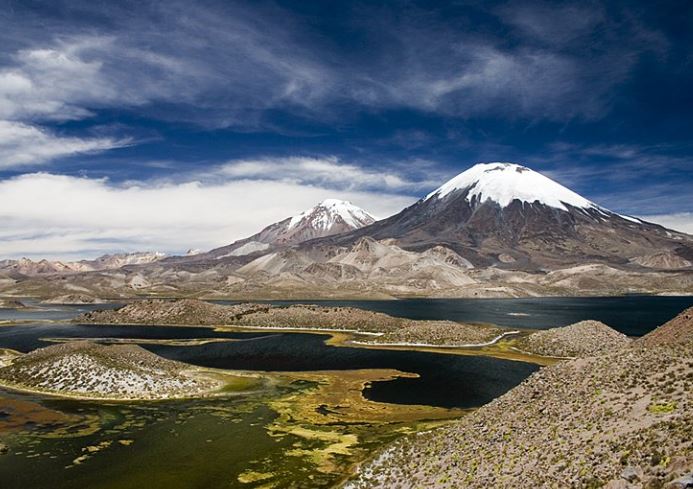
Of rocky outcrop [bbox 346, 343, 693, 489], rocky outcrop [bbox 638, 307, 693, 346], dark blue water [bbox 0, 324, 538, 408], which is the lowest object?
dark blue water [bbox 0, 324, 538, 408]

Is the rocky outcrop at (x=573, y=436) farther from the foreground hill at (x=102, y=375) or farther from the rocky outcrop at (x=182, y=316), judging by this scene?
the rocky outcrop at (x=182, y=316)

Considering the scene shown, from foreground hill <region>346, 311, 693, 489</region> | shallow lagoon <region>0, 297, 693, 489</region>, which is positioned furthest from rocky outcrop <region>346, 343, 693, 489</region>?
shallow lagoon <region>0, 297, 693, 489</region>

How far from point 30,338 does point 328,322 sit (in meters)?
89.6

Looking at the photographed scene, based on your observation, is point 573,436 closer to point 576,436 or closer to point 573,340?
point 576,436

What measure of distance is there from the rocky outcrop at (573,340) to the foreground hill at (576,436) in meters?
64.0

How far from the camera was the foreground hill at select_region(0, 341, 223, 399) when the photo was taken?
6328 cm

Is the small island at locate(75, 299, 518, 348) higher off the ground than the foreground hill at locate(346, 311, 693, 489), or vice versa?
the foreground hill at locate(346, 311, 693, 489)

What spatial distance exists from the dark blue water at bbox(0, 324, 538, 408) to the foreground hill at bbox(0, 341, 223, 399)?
1996 cm

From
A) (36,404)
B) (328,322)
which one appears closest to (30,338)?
(328,322)

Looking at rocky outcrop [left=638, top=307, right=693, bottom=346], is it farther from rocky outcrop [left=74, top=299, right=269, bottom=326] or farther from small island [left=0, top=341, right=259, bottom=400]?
rocky outcrop [left=74, top=299, right=269, bottom=326]

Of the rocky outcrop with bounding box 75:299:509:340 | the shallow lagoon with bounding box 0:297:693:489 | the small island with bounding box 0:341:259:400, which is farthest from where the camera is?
the rocky outcrop with bounding box 75:299:509:340

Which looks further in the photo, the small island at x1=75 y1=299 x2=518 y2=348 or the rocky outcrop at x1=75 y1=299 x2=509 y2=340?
the rocky outcrop at x1=75 y1=299 x2=509 y2=340

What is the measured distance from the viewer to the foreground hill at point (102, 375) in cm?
6328

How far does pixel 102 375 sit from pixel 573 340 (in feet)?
296
